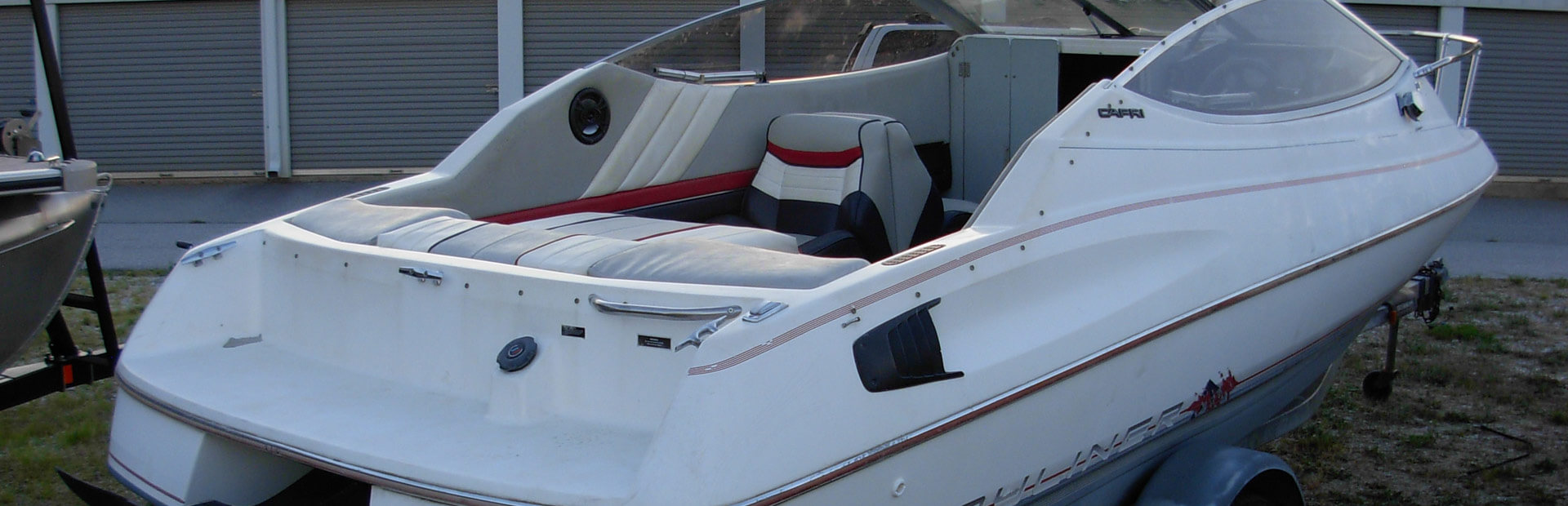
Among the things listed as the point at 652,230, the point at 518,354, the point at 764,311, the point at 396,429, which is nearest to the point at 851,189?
the point at 652,230

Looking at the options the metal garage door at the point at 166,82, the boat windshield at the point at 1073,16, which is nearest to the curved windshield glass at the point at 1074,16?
the boat windshield at the point at 1073,16

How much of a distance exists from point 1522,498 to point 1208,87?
5.76ft

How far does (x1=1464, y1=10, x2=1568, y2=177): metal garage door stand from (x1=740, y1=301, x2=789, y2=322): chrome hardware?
11022mm

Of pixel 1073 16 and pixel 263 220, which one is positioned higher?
pixel 1073 16

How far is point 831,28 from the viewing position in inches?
184

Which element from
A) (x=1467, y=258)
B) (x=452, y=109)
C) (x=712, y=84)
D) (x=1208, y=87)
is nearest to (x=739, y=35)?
(x=712, y=84)

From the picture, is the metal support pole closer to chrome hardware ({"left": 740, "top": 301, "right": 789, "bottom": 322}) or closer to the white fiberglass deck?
the white fiberglass deck

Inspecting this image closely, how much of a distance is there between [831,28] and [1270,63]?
1701mm

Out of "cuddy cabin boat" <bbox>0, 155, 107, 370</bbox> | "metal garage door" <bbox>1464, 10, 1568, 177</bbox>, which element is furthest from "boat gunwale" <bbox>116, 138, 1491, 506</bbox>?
"metal garage door" <bbox>1464, 10, 1568, 177</bbox>

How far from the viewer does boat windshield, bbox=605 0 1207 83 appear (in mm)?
4219

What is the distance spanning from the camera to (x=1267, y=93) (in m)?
3.46

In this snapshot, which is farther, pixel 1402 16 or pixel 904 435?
pixel 1402 16

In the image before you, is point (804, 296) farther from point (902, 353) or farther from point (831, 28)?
point (831, 28)

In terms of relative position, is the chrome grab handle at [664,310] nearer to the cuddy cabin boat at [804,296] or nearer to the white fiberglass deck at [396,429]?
the cuddy cabin boat at [804,296]
